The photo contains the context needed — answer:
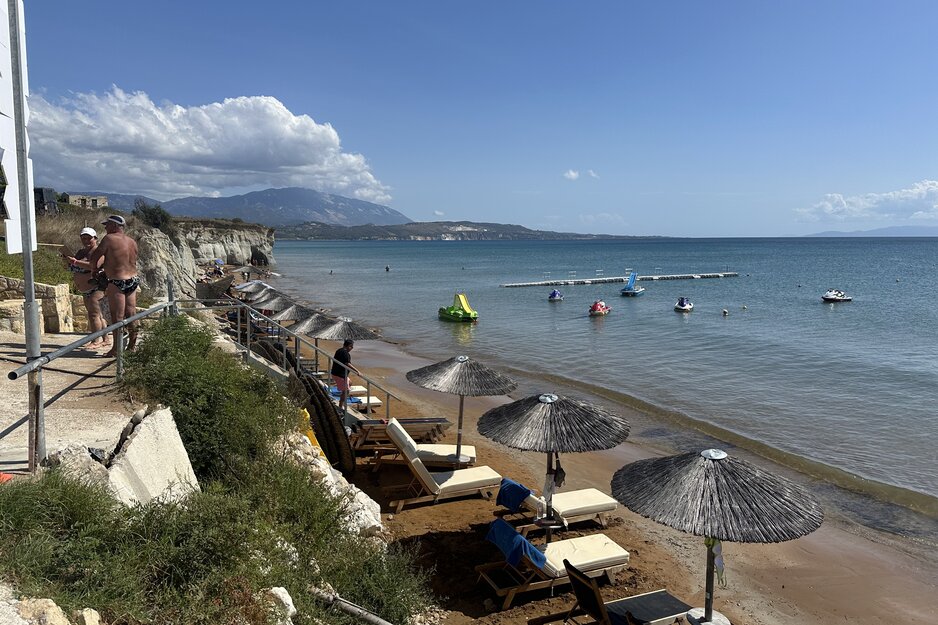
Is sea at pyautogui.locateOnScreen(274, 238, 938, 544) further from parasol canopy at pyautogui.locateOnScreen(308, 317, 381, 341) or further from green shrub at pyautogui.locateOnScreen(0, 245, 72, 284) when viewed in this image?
green shrub at pyautogui.locateOnScreen(0, 245, 72, 284)

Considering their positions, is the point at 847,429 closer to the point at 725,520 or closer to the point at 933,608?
the point at 933,608

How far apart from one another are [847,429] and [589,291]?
40.6m

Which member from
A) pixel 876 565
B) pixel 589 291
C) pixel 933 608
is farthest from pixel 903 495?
pixel 589 291

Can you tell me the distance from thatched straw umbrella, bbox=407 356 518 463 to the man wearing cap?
15.9 feet

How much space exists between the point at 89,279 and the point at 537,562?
23.0 ft

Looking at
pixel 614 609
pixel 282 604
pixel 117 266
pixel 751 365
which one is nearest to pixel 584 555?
pixel 614 609

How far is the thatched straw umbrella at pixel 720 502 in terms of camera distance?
213 inches

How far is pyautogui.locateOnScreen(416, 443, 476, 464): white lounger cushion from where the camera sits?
33.0 feet

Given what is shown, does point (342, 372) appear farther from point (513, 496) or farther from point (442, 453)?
point (513, 496)

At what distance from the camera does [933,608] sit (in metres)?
7.52

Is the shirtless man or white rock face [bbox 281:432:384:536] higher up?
the shirtless man

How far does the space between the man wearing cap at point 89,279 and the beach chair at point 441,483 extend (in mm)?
4527

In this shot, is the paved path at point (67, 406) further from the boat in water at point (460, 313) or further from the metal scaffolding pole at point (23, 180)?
the boat in water at point (460, 313)

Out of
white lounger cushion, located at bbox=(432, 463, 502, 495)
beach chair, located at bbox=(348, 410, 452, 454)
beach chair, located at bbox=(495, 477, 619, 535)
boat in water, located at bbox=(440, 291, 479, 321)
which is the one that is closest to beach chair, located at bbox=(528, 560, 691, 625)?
beach chair, located at bbox=(495, 477, 619, 535)
